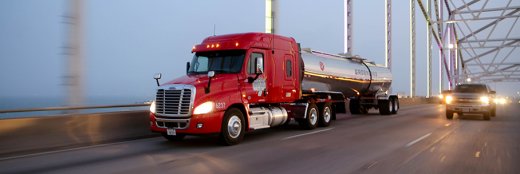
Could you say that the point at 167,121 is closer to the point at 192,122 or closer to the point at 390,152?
the point at 192,122

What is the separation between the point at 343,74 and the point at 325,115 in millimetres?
3259

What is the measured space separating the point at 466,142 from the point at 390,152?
308cm

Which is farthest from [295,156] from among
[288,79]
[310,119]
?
[310,119]

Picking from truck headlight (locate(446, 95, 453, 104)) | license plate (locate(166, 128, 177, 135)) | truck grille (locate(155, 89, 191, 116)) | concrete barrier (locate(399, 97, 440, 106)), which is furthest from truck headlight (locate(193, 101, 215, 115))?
concrete barrier (locate(399, 97, 440, 106))

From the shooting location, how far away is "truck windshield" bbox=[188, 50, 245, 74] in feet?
37.4

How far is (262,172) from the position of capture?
7.16 m

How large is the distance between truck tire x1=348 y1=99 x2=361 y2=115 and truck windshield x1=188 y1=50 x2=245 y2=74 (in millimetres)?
12985

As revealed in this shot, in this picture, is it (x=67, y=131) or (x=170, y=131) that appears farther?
(x=67, y=131)

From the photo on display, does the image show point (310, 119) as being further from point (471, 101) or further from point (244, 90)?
point (471, 101)

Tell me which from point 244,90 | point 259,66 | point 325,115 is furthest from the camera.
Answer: point 325,115

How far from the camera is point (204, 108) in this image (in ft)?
33.0

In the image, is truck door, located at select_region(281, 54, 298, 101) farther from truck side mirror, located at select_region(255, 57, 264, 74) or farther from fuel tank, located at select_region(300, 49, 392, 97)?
truck side mirror, located at select_region(255, 57, 264, 74)

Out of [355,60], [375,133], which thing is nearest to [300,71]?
[375,133]

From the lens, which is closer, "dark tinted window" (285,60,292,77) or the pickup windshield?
"dark tinted window" (285,60,292,77)
